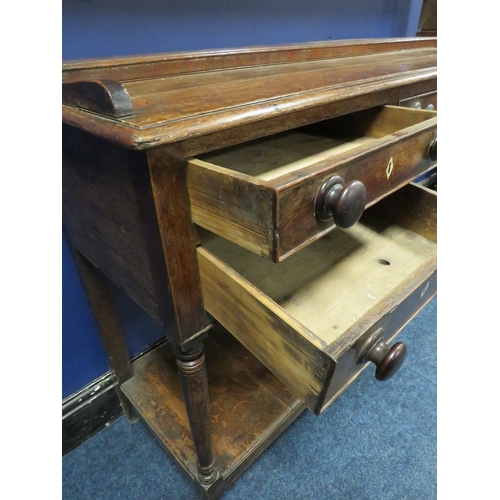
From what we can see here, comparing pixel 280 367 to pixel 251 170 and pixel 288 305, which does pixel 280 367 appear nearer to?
pixel 288 305

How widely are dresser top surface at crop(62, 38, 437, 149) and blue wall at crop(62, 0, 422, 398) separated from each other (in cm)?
13

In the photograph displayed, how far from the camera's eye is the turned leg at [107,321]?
0.81 m

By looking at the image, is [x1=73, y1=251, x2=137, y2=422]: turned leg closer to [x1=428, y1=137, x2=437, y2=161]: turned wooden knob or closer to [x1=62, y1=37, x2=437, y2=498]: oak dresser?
[x1=62, y1=37, x2=437, y2=498]: oak dresser

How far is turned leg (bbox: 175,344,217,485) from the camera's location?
616mm

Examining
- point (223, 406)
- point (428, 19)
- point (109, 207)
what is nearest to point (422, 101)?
point (109, 207)

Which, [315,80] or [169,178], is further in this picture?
[315,80]

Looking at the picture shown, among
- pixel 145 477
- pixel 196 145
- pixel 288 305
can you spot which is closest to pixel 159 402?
pixel 145 477

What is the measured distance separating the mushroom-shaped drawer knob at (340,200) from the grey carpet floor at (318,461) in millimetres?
785

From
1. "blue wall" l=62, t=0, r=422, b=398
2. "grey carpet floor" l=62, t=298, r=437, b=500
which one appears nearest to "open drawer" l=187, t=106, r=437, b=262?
"blue wall" l=62, t=0, r=422, b=398

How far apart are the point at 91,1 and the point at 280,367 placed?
71cm

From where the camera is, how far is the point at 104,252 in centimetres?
62

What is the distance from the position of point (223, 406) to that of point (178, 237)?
635 millimetres

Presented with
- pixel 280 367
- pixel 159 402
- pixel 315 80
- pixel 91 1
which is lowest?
pixel 159 402

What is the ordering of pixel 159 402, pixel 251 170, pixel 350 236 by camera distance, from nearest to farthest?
pixel 251 170
pixel 350 236
pixel 159 402
